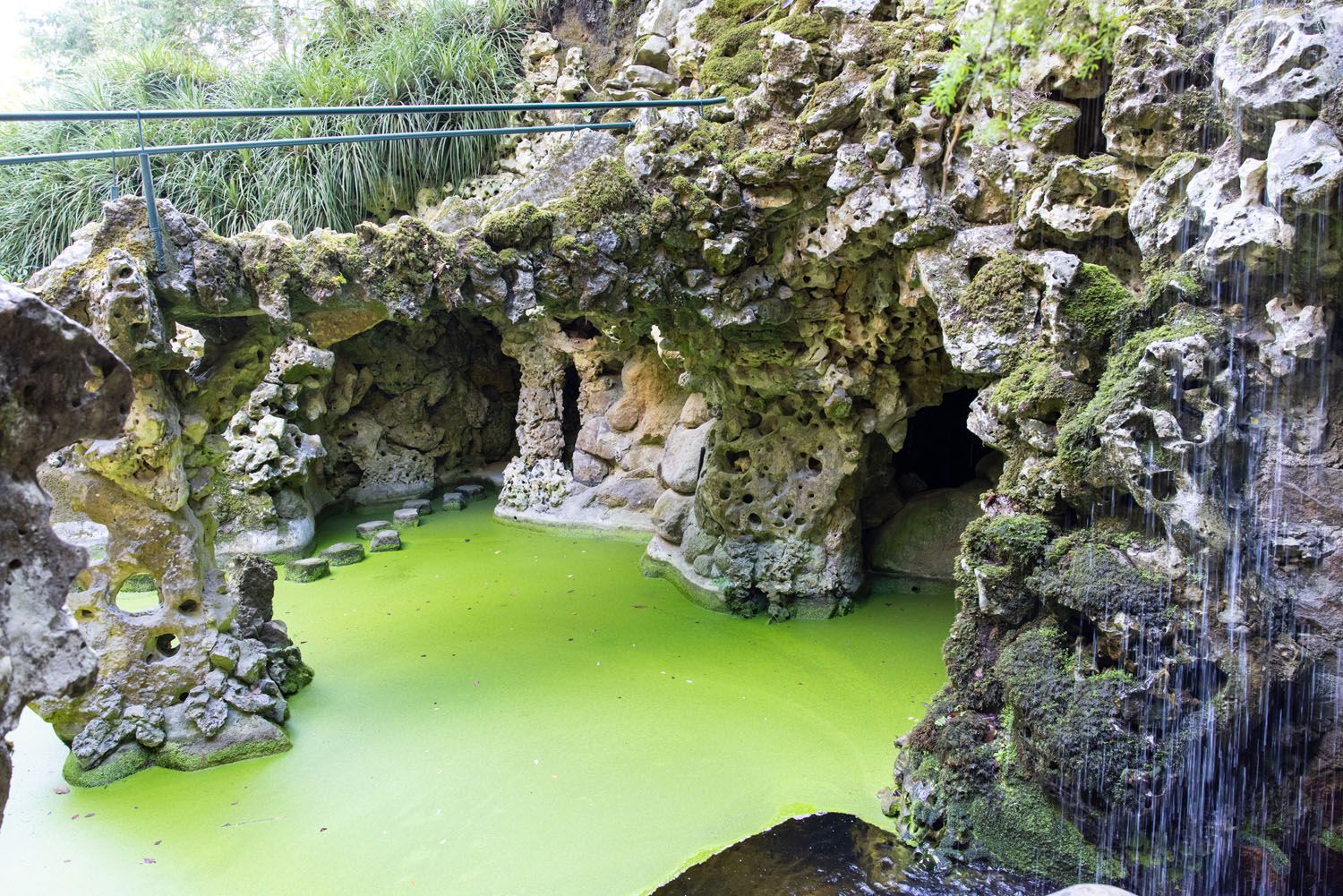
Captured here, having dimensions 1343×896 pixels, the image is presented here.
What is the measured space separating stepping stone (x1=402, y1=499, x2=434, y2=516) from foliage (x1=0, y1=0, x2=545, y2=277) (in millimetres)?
3131

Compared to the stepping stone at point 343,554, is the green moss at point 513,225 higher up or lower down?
higher up

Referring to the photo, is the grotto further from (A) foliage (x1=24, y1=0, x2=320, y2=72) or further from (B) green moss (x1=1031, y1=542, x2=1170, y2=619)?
(A) foliage (x1=24, y1=0, x2=320, y2=72)

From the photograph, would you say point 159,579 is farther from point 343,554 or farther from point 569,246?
point 343,554

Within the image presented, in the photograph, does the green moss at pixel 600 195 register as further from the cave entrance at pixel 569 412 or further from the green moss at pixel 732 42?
the cave entrance at pixel 569 412

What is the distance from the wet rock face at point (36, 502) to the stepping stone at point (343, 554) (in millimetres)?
6980

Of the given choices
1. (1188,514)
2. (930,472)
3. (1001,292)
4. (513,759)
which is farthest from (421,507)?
(1188,514)

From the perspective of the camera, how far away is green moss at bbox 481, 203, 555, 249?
524cm

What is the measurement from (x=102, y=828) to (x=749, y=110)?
5086 mm

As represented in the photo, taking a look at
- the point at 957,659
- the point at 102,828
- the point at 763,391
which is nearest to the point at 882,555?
the point at 763,391

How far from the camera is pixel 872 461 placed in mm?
7035

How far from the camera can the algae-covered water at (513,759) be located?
13.4 feet

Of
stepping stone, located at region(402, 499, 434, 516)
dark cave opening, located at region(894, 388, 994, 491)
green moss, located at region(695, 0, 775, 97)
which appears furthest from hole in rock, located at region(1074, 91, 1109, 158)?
stepping stone, located at region(402, 499, 434, 516)

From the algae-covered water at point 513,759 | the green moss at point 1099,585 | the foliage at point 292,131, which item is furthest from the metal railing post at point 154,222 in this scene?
the foliage at point 292,131

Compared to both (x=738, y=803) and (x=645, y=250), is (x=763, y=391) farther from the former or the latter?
(x=738, y=803)
